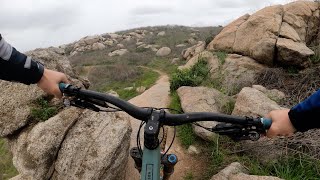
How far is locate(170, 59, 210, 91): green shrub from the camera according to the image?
35.6ft

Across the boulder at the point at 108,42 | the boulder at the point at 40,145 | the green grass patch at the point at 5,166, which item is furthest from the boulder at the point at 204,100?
the boulder at the point at 108,42

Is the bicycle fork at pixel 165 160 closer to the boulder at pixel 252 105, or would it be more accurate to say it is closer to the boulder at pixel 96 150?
the boulder at pixel 96 150

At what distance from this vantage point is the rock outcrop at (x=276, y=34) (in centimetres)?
1122

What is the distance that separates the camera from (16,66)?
284 centimetres

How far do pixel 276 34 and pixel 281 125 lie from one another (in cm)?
1009

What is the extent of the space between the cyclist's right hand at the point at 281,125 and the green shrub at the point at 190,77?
8.12 metres

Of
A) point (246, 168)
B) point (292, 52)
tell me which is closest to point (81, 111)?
point (246, 168)

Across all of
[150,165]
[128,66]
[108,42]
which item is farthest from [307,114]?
[108,42]

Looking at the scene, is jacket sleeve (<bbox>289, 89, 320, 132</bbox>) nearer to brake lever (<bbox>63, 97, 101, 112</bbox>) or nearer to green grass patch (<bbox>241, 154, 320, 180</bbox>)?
brake lever (<bbox>63, 97, 101, 112</bbox>)

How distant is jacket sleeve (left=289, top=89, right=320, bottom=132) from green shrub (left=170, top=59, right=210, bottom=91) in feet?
27.0

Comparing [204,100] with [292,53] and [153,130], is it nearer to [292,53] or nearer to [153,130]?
[292,53]

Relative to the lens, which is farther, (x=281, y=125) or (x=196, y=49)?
(x=196, y=49)

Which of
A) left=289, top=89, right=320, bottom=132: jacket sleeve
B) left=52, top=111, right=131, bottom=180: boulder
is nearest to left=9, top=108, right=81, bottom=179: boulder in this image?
left=52, top=111, right=131, bottom=180: boulder

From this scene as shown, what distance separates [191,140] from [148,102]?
3.79m
